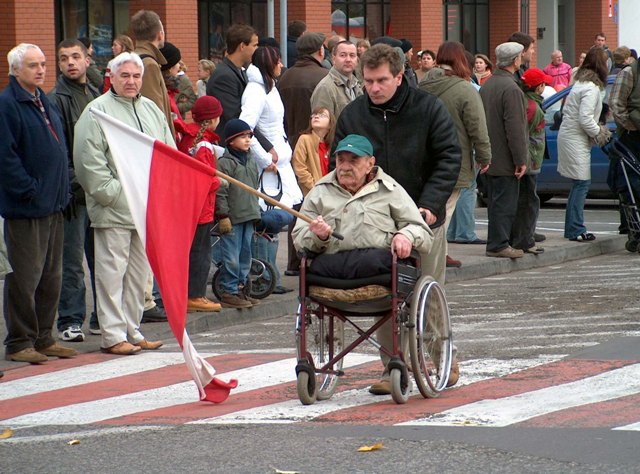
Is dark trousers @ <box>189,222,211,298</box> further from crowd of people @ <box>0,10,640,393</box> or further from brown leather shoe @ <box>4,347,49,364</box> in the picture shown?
brown leather shoe @ <box>4,347,49,364</box>

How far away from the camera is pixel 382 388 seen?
860cm

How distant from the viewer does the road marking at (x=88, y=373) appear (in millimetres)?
9273

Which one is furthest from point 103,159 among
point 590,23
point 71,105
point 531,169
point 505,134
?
point 590,23

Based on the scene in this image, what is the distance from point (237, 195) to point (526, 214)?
4650mm

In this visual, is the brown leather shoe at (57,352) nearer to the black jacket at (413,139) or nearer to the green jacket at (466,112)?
the black jacket at (413,139)

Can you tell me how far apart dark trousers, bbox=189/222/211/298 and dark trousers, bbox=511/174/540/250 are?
16.1ft

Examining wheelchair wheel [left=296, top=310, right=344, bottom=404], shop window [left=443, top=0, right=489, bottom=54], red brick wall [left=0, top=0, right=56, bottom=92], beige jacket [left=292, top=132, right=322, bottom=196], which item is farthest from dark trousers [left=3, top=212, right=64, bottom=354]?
shop window [left=443, top=0, right=489, bottom=54]

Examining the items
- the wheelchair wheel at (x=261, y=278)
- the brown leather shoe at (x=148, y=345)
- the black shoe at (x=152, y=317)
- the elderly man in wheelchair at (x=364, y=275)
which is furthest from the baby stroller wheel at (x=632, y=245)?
the elderly man in wheelchair at (x=364, y=275)

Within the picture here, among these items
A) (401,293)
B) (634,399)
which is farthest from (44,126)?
(634,399)

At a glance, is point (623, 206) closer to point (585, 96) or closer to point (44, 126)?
point (585, 96)

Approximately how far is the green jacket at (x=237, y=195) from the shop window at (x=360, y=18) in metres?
20.6

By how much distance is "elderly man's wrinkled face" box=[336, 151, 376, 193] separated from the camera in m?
8.41

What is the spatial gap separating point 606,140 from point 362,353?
7.02 meters

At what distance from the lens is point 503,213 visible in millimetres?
15508
